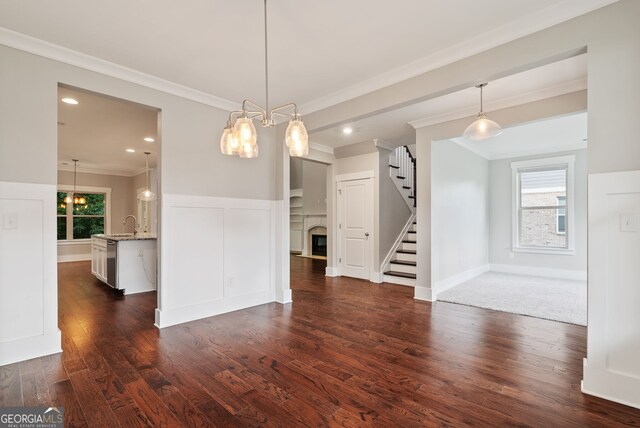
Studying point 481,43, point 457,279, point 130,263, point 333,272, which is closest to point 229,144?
point 481,43

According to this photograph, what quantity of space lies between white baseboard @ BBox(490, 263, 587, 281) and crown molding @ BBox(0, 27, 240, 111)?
6585mm

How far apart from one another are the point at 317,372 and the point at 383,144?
4.54 metres

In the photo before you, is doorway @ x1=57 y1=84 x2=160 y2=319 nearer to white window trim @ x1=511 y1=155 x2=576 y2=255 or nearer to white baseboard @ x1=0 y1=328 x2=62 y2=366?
white baseboard @ x1=0 y1=328 x2=62 y2=366

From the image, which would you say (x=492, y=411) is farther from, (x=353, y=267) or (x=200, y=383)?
(x=353, y=267)

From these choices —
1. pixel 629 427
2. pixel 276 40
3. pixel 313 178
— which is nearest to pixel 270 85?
pixel 276 40

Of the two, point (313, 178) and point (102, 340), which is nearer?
point (102, 340)

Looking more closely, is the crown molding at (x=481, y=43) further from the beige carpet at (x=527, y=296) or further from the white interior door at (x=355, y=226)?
the beige carpet at (x=527, y=296)

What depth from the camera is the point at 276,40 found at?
2531mm

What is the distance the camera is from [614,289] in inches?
77.6

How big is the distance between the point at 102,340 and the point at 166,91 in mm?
2622

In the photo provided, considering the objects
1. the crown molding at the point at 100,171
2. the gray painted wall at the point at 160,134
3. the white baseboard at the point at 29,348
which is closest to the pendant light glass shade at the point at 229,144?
the gray painted wall at the point at 160,134

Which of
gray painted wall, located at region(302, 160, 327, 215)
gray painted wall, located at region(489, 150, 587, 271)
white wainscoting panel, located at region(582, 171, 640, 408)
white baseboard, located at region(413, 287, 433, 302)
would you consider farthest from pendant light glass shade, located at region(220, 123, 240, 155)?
gray painted wall, located at region(302, 160, 327, 215)

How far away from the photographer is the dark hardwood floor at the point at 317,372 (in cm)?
183

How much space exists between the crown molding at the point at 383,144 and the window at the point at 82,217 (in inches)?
334
